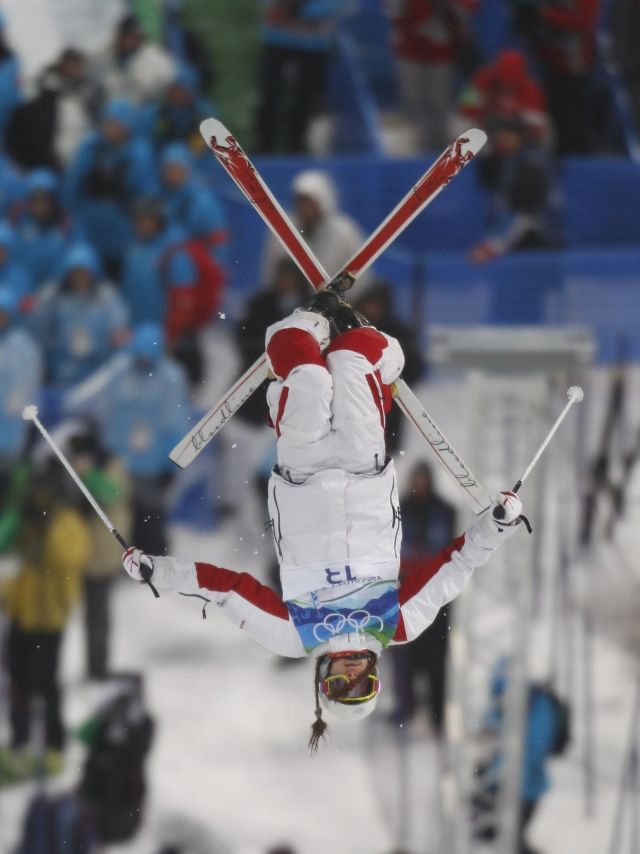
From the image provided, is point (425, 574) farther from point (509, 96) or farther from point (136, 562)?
point (509, 96)

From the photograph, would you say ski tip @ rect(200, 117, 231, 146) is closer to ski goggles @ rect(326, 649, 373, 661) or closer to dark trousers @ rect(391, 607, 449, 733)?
ski goggles @ rect(326, 649, 373, 661)

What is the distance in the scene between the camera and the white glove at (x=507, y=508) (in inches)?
252

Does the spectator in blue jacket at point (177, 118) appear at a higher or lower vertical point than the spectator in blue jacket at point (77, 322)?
higher

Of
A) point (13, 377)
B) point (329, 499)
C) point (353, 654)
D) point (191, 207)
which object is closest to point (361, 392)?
point (329, 499)

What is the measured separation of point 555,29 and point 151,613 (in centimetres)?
442

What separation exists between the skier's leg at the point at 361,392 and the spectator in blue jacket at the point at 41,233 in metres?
4.98

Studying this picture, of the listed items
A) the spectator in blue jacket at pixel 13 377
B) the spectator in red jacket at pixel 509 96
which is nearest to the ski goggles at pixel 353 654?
the spectator in blue jacket at pixel 13 377

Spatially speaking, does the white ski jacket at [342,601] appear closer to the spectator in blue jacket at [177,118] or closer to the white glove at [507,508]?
the white glove at [507,508]

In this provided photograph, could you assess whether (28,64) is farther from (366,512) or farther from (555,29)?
(366,512)

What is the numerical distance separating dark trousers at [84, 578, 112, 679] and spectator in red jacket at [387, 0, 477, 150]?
3735mm

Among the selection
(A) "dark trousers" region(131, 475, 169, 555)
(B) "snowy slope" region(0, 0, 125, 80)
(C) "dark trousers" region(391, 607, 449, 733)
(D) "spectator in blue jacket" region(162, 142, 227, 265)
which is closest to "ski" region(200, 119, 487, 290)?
(A) "dark trousers" region(131, 475, 169, 555)

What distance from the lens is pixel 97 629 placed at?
1124 cm

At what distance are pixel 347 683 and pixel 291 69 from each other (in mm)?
6700

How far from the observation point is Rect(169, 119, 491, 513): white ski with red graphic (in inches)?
263
